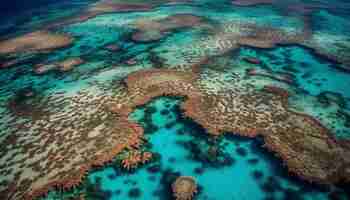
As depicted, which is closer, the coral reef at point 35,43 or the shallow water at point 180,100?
the shallow water at point 180,100

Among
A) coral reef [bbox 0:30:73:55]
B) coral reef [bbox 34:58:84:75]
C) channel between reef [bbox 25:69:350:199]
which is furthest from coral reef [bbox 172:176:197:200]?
coral reef [bbox 0:30:73:55]

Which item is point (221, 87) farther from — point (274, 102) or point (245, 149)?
point (245, 149)

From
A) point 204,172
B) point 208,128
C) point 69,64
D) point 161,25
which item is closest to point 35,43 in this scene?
point 69,64

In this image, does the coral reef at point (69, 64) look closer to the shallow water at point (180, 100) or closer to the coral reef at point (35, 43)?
the shallow water at point (180, 100)

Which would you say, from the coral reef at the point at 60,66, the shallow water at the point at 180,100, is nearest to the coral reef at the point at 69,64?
the coral reef at the point at 60,66

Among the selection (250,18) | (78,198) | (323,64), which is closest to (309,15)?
(250,18)
